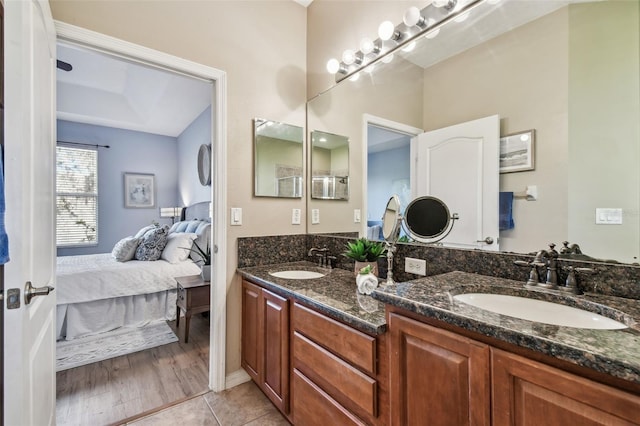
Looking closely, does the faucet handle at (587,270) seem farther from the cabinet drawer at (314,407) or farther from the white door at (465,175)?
the cabinet drawer at (314,407)

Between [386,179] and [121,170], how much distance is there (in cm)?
524

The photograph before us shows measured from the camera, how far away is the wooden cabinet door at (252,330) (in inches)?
71.2

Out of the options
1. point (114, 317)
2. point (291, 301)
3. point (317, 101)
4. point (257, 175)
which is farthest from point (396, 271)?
point (114, 317)

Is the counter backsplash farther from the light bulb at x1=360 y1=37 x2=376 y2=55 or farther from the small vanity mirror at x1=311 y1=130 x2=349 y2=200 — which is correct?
the light bulb at x1=360 y1=37 x2=376 y2=55

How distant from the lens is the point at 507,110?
4.23 ft

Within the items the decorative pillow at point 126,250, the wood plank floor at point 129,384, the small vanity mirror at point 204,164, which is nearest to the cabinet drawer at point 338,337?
the wood plank floor at point 129,384

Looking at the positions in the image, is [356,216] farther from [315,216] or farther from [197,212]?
[197,212]

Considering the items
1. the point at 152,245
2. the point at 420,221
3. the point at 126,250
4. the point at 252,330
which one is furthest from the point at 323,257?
the point at 126,250

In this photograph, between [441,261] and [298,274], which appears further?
[298,274]

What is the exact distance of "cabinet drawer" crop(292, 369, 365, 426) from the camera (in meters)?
1.19

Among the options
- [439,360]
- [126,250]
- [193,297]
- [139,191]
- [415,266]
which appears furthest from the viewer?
[139,191]

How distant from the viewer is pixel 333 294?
1.41 meters

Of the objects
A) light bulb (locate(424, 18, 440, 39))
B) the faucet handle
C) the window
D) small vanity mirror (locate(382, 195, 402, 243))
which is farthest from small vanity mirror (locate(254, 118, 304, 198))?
the window

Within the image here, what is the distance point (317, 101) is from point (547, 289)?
195cm
